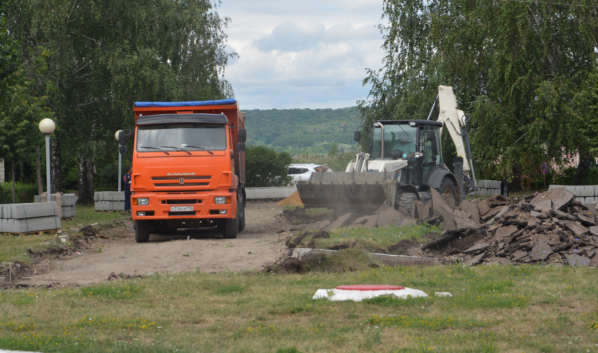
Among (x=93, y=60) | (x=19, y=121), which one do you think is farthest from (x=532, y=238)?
(x=93, y=60)

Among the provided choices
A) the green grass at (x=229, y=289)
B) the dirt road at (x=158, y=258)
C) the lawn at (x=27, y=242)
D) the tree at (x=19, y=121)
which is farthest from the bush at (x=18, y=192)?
the green grass at (x=229, y=289)

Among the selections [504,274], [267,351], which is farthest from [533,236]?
[267,351]

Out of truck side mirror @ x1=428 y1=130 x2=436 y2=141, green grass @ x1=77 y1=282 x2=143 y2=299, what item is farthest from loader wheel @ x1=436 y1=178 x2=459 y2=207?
green grass @ x1=77 y1=282 x2=143 y2=299

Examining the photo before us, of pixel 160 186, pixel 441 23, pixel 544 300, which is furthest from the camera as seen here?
pixel 441 23

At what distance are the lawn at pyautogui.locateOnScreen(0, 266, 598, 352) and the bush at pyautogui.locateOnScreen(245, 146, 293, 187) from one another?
23646 millimetres

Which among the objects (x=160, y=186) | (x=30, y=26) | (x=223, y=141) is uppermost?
(x=30, y=26)

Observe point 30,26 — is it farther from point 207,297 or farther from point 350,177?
point 207,297

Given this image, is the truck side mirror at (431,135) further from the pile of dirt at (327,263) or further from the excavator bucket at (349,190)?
the pile of dirt at (327,263)

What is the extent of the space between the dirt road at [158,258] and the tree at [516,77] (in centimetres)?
1444

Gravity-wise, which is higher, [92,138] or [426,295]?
[92,138]

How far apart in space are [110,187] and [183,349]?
33861 millimetres

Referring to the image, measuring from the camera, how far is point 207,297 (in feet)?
24.8

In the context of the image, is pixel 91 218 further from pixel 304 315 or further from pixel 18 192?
pixel 304 315

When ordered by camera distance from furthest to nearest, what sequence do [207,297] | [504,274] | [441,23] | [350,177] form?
[441,23]
[350,177]
[504,274]
[207,297]
